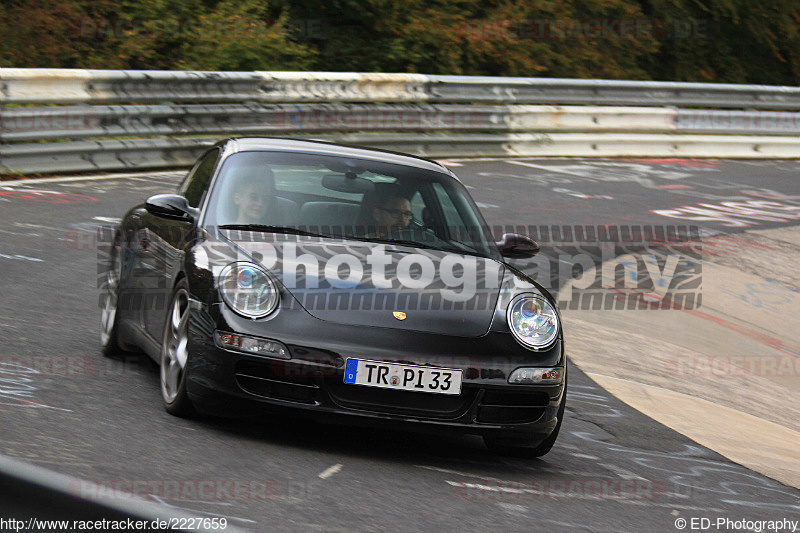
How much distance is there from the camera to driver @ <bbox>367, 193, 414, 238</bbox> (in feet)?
21.4

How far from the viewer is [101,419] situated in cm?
548

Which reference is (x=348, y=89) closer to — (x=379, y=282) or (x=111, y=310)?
(x=111, y=310)

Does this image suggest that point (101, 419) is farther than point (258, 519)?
Yes

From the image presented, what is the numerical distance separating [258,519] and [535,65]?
19.6m

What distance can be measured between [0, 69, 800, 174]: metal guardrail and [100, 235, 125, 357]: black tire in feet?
19.5

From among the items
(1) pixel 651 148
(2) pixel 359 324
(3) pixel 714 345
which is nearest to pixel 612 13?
(1) pixel 651 148

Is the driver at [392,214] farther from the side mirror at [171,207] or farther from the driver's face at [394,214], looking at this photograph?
the side mirror at [171,207]

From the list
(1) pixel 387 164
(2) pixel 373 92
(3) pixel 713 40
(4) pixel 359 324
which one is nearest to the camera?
(4) pixel 359 324

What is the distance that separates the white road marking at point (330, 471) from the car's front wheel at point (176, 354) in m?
0.79

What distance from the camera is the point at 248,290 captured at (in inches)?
215

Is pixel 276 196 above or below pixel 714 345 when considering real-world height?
above

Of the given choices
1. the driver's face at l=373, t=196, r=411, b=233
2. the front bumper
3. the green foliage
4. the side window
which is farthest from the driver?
the green foliage

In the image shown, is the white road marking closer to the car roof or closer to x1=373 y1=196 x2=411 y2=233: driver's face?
x1=373 y1=196 x2=411 y2=233: driver's face

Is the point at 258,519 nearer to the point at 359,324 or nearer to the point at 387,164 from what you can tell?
the point at 359,324
